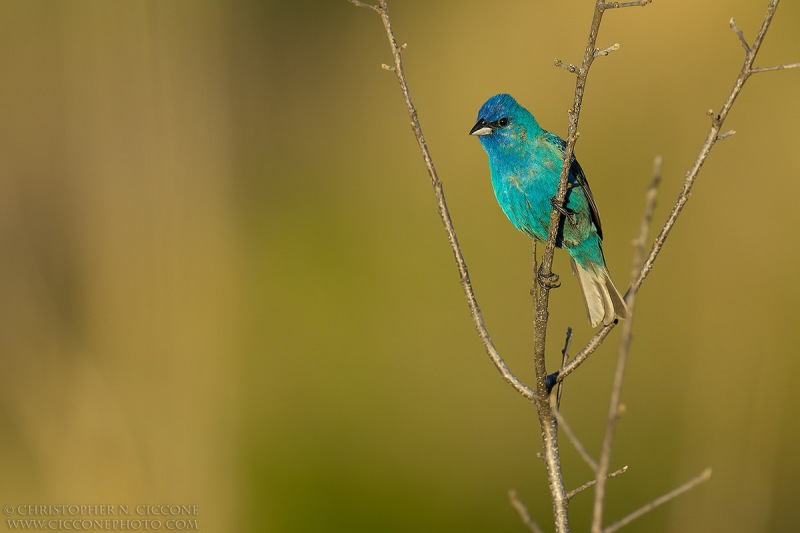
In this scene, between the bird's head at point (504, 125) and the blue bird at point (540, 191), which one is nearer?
the blue bird at point (540, 191)

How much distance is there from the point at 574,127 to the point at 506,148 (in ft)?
5.35

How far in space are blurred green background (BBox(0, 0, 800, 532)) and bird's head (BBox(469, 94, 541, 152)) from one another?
219cm

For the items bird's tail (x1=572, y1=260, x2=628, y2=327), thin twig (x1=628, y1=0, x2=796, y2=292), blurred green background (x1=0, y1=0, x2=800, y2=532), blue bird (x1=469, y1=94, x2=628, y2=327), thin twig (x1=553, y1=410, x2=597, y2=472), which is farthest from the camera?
blurred green background (x1=0, y1=0, x2=800, y2=532)

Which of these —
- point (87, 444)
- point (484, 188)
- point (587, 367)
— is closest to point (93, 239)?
point (87, 444)

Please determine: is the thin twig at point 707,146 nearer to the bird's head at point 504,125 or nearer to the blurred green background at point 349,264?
the bird's head at point 504,125

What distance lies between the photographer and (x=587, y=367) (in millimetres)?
6547

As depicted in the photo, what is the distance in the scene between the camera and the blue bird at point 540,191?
11.8 feet

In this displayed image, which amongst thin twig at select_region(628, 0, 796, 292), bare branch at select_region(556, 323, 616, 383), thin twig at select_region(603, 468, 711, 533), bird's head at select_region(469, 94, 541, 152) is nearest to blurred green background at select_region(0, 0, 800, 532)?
bird's head at select_region(469, 94, 541, 152)

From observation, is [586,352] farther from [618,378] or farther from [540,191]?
[540,191]

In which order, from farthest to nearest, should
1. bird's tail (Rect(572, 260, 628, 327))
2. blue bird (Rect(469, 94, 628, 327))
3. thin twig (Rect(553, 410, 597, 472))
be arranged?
1. bird's tail (Rect(572, 260, 628, 327))
2. blue bird (Rect(469, 94, 628, 327))
3. thin twig (Rect(553, 410, 597, 472))

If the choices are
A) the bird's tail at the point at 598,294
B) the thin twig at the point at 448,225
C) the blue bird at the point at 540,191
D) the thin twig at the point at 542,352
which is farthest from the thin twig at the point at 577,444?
the bird's tail at the point at 598,294

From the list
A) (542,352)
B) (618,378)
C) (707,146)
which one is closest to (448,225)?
(542,352)

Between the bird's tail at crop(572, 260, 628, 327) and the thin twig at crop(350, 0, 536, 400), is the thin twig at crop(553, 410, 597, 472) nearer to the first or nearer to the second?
the thin twig at crop(350, 0, 536, 400)

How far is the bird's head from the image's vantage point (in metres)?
3.73
